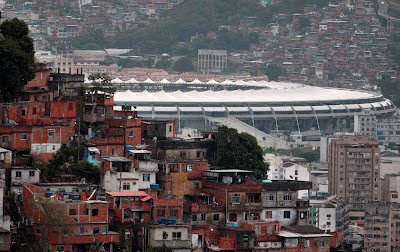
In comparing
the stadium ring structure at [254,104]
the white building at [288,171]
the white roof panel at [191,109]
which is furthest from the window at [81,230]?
the white roof panel at [191,109]

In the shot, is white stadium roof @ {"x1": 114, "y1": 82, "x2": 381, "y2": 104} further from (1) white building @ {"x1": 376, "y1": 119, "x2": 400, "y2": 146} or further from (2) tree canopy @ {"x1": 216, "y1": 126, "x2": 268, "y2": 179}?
(2) tree canopy @ {"x1": 216, "y1": 126, "x2": 268, "y2": 179}

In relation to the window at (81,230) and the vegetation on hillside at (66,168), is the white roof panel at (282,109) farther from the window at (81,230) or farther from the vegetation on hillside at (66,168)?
the window at (81,230)

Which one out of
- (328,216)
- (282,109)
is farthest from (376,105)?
(328,216)

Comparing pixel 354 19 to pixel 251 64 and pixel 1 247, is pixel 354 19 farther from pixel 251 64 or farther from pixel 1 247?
pixel 1 247

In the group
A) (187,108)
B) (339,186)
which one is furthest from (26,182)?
(187,108)

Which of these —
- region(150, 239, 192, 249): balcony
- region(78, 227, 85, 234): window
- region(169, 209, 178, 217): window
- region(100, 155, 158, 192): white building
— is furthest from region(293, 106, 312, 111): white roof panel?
region(78, 227, 85, 234): window

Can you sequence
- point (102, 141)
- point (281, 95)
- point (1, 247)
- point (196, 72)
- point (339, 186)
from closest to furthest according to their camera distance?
point (1, 247), point (102, 141), point (339, 186), point (281, 95), point (196, 72)
